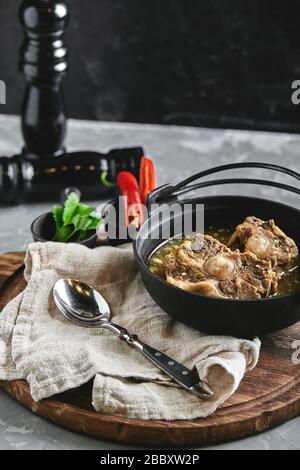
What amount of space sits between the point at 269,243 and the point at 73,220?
84 cm

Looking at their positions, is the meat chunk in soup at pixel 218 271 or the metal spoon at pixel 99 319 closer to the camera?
the metal spoon at pixel 99 319

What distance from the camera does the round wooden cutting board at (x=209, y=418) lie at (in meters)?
2.41

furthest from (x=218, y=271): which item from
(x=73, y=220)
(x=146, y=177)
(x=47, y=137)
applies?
(x=47, y=137)

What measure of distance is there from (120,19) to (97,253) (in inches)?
75.6

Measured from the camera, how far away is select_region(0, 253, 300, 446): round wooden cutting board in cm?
241

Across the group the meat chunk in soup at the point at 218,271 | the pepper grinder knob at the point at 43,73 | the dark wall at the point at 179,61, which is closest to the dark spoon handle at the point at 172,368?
the meat chunk in soup at the point at 218,271

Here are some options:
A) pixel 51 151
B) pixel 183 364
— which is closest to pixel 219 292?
pixel 183 364

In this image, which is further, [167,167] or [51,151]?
[167,167]

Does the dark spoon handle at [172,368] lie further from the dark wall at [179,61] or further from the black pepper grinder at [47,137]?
the dark wall at [179,61]

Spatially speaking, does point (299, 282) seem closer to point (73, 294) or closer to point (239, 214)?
point (239, 214)

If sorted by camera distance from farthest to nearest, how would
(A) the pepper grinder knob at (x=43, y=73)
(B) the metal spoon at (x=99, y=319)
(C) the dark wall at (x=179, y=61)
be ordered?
(C) the dark wall at (x=179, y=61)
(A) the pepper grinder knob at (x=43, y=73)
(B) the metal spoon at (x=99, y=319)

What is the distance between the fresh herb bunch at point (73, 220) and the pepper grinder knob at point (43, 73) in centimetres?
82

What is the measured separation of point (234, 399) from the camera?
2521 millimetres
